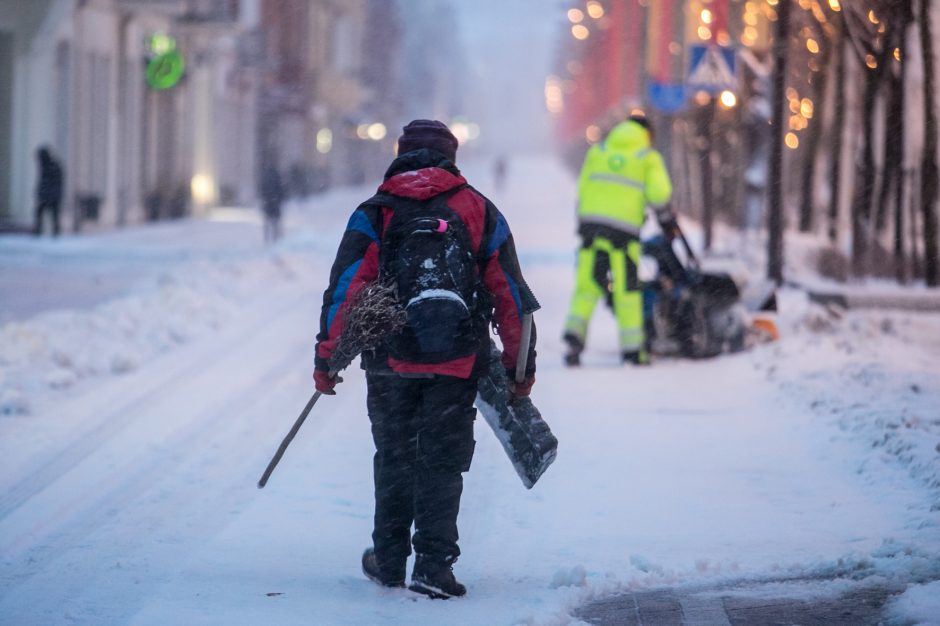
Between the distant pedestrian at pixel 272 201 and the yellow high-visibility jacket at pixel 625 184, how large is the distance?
671 inches

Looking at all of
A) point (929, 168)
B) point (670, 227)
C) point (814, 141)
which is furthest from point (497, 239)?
point (814, 141)

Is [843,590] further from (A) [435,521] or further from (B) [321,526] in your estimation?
(B) [321,526]

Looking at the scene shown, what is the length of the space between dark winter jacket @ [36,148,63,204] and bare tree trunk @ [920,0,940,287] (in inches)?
576

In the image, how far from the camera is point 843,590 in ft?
18.1

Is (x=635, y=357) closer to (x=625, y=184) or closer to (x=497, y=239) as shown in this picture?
(x=625, y=184)

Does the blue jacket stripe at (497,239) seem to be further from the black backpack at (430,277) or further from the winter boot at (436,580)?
the winter boot at (436,580)

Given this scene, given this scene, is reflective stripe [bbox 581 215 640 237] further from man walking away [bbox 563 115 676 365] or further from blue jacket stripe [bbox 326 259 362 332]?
blue jacket stripe [bbox 326 259 362 332]

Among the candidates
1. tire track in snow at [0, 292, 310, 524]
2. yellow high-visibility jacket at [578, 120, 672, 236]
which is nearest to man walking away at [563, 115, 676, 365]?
yellow high-visibility jacket at [578, 120, 672, 236]

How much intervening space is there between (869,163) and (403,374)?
1395cm

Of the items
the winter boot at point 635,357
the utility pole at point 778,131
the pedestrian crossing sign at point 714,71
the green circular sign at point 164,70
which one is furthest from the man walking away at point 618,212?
the green circular sign at point 164,70

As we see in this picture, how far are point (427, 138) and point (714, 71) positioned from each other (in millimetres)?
13762

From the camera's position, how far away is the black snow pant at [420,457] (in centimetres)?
561

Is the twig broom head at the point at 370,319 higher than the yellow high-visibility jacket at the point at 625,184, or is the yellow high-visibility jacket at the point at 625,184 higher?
the yellow high-visibility jacket at the point at 625,184

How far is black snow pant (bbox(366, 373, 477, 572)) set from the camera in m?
5.61
